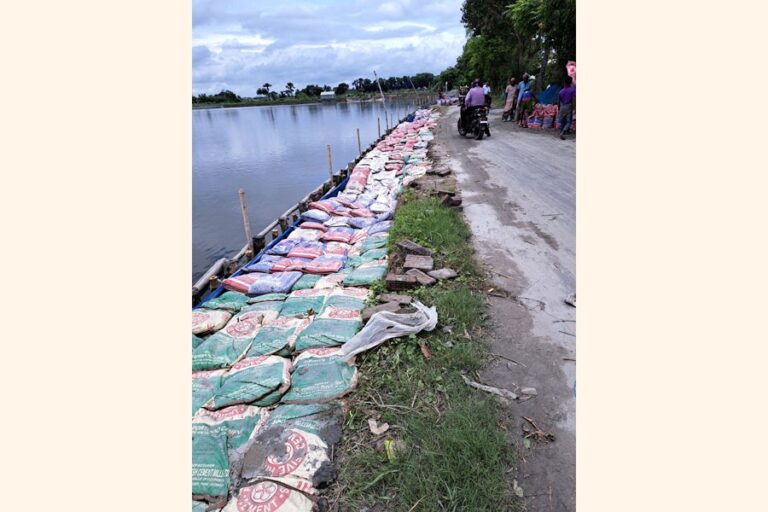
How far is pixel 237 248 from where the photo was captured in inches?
496

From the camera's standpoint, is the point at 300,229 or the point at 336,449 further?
the point at 300,229

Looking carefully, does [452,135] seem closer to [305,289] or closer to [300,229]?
[300,229]

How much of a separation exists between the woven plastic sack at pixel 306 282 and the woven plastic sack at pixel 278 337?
1110 mm

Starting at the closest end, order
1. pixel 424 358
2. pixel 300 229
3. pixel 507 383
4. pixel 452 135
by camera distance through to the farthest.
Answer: pixel 507 383, pixel 424 358, pixel 300 229, pixel 452 135

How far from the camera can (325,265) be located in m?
5.56

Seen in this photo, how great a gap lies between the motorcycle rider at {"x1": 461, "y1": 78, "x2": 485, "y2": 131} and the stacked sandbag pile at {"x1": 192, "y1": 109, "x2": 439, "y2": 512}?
6750 millimetres

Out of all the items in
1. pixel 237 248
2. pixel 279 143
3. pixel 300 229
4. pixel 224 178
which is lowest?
pixel 237 248

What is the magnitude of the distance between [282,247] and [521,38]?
18.8 meters

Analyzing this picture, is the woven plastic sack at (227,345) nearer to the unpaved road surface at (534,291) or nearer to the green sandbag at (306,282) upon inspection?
the green sandbag at (306,282)

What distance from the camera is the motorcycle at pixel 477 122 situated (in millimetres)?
12141

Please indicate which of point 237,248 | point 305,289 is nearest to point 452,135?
point 237,248

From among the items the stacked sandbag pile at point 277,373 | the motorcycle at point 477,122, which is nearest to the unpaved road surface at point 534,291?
the stacked sandbag pile at point 277,373

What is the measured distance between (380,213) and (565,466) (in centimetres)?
664

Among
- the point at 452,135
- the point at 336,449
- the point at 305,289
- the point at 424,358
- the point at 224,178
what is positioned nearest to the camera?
the point at 336,449
